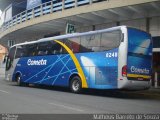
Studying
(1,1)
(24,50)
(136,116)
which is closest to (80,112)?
(136,116)

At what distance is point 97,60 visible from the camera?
17.9 m

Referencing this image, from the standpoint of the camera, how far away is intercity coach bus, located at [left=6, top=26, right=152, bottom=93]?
1658 cm

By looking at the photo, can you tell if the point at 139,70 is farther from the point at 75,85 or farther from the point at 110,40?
the point at 75,85

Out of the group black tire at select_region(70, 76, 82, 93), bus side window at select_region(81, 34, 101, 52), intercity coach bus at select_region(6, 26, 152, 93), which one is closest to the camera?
intercity coach bus at select_region(6, 26, 152, 93)

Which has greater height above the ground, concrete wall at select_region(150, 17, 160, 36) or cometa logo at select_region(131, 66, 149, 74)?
concrete wall at select_region(150, 17, 160, 36)

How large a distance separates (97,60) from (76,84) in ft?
7.64

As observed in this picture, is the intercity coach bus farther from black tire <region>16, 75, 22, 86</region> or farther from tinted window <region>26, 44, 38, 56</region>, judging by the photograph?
black tire <region>16, 75, 22, 86</region>

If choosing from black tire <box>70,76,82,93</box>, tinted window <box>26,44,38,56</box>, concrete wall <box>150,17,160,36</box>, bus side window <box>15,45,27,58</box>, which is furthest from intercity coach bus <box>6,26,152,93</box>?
concrete wall <box>150,17,160,36</box>

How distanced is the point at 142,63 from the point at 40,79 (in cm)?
832

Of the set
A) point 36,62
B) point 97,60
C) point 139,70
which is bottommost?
point 139,70

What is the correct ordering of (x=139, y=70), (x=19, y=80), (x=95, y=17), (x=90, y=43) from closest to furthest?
1. (x=139, y=70)
2. (x=90, y=43)
3. (x=19, y=80)
4. (x=95, y=17)

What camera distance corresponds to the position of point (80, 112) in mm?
11062

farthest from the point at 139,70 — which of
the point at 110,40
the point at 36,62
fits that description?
the point at 36,62

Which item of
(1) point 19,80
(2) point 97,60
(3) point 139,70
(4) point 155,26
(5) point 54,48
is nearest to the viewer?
(3) point 139,70
